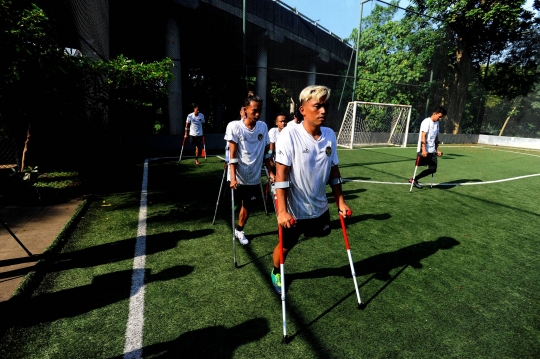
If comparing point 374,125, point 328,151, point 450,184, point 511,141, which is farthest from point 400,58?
point 328,151

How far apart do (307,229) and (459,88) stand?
29172mm

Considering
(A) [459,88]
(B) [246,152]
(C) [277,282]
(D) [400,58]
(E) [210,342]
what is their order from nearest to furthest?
(E) [210,342]
(C) [277,282]
(B) [246,152]
(D) [400,58]
(A) [459,88]

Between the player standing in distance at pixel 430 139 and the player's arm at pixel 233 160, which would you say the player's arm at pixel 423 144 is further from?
the player's arm at pixel 233 160

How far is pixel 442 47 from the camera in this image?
23094 mm

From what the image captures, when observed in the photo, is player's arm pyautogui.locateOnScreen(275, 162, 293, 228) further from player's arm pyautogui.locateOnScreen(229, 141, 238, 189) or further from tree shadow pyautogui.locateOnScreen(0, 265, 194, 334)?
tree shadow pyautogui.locateOnScreen(0, 265, 194, 334)

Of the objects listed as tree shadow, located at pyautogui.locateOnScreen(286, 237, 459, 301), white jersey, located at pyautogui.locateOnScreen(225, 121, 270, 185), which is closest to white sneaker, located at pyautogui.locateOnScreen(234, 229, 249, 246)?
white jersey, located at pyautogui.locateOnScreen(225, 121, 270, 185)

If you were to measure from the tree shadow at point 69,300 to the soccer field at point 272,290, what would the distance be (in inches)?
0.6

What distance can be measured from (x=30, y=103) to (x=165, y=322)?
5831mm

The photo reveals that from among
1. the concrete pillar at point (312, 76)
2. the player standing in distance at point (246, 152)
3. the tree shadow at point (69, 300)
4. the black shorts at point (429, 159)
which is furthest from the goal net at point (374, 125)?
the tree shadow at point (69, 300)

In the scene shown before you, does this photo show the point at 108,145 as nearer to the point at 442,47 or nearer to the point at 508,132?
the point at 442,47

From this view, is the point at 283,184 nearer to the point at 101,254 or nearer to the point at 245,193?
the point at 245,193

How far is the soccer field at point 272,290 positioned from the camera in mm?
2555

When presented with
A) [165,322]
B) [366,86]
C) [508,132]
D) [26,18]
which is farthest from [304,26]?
[508,132]

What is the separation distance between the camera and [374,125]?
2105 cm
